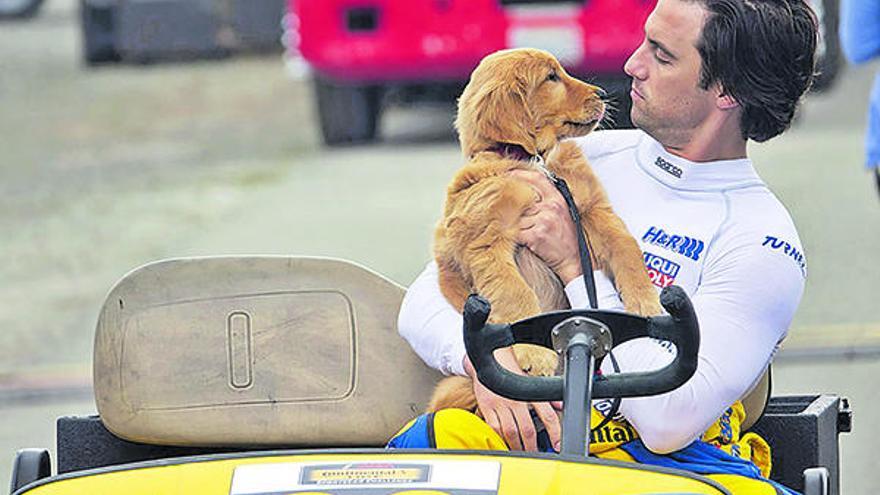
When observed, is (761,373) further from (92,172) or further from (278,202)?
(92,172)

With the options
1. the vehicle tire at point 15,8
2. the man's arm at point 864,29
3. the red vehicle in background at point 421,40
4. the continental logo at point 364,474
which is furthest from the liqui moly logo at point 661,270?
the vehicle tire at point 15,8

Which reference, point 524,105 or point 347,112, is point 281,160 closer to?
point 347,112

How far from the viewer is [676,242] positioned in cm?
331

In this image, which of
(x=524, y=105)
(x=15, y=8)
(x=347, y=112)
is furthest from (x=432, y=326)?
(x=15, y=8)

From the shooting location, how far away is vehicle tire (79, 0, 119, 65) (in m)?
16.3

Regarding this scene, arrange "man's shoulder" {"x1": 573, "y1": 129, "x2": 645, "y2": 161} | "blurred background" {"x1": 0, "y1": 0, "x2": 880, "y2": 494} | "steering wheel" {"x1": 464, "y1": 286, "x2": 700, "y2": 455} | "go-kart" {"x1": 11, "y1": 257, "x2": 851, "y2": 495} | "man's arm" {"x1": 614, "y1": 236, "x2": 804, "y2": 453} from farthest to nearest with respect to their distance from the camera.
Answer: "blurred background" {"x1": 0, "y1": 0, "x2": 880, "y2": 494} < "go-kart" {"x1": 11, "y1": 257, "x2": 851, "y2": 495} < "man's shoulder" {"x1": 573, "y1": 129, "x2": 645, "y2": 161} < "man's arm" {"x1": 614, "y1": 236, "x2": 804, "y2": 453} < "steering wheel" {"x1": 464, "y1": 286, "x2": 700, "y2": 455}

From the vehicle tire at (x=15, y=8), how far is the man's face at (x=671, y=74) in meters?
19.1

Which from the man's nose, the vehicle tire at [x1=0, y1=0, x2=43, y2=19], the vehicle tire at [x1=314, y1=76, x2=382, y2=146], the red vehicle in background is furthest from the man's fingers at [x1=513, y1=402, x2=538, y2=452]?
the vehicle tire at [x1=0, y1=0, x2=43, y2=19]

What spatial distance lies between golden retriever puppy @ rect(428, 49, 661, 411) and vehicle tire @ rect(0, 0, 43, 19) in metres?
19.0

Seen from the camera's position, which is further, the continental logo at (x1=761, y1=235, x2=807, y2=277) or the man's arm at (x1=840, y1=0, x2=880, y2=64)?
the man's arm at (x1=840, y1=0, x2=880, y2=64)

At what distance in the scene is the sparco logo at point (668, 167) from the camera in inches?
132

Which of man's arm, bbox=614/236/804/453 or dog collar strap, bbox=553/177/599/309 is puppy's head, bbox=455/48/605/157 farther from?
man's arm, bbox=614/236/804/453

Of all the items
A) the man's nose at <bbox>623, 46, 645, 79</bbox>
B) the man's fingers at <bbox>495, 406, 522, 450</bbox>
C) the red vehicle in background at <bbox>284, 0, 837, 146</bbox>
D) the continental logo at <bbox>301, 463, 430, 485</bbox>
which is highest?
the man's nose at <bbox>623, 46, 645, 79</bbox>

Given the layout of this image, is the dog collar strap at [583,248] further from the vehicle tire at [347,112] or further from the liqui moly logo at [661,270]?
the vehicle tire at [347,112]
